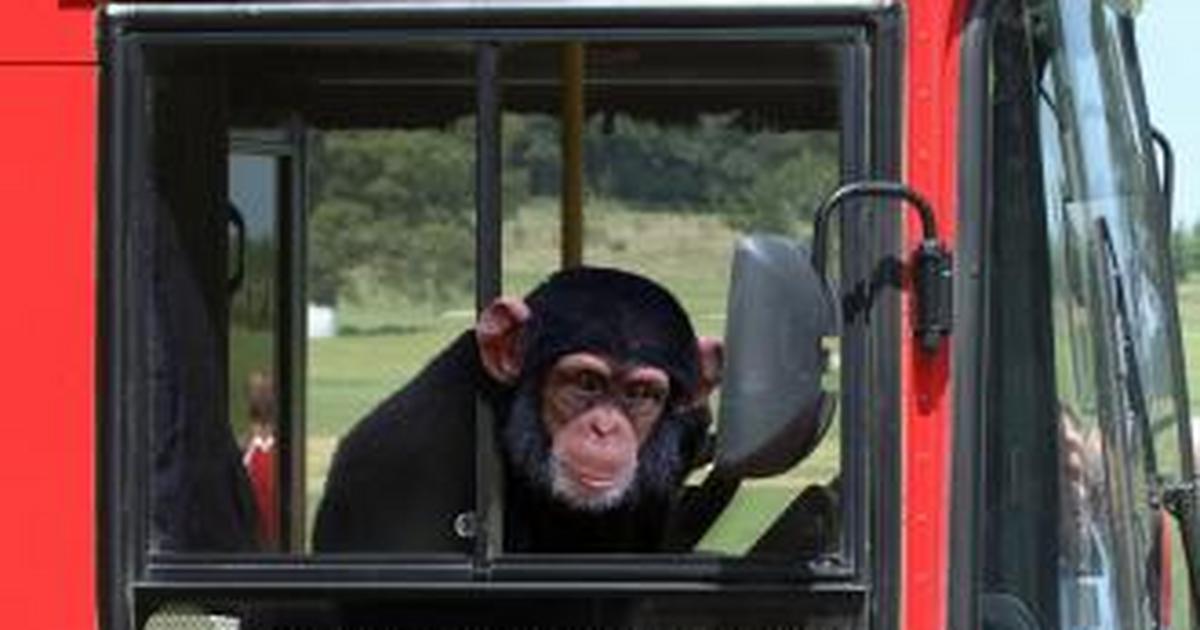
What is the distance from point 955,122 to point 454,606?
0.83 metres

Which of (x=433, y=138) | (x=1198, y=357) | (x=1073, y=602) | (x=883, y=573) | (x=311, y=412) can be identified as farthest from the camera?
(x=1198, y=357)

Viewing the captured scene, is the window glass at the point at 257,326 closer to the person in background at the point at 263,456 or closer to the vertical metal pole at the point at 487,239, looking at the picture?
the person in background at the point at 263,456

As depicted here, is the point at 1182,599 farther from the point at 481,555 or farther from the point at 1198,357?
the point at 481,555

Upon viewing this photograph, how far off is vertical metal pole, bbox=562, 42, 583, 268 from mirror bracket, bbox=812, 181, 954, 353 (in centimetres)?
37

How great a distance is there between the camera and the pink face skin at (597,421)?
3.56 meters

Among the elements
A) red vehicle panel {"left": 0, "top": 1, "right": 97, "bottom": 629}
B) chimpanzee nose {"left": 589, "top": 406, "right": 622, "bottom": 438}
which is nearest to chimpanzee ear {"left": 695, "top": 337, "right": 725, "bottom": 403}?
chimpanzee nose {"left": 589, "top": 406, "right": 622, "bottom": 438}

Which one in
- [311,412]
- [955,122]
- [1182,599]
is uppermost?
[955,122]

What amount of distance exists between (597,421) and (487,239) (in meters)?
0.30

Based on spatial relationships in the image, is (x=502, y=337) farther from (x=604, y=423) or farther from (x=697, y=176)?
(x=697, y=176)

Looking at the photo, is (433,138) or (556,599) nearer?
(556,599)

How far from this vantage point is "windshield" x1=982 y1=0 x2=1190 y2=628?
3617 millimetres

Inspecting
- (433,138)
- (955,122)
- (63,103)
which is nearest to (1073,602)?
(955,122)

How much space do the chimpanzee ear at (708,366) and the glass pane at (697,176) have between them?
20 millimetres

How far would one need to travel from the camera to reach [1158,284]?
441cm
